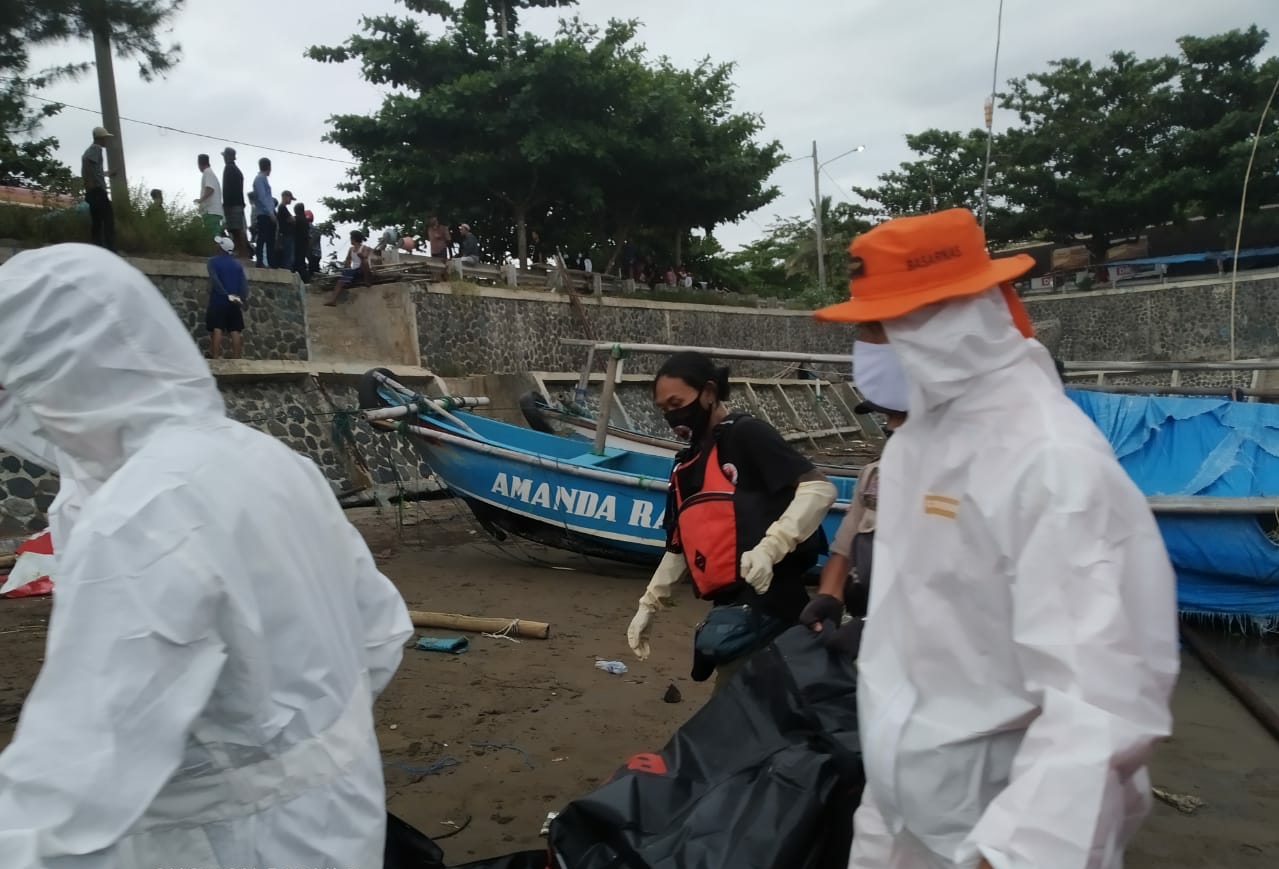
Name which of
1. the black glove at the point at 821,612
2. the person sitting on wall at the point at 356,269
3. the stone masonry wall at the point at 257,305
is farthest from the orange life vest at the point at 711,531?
the person sitting on wall at the point at 356,269

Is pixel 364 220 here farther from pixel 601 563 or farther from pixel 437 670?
pixel 437 670

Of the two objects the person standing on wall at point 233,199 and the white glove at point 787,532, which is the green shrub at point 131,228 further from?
the white glove at point 787,532

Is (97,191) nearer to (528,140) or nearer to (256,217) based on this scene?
(256,217)

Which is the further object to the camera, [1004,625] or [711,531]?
[711,531]

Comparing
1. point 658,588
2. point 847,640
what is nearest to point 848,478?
point 658,588

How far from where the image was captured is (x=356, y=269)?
1579cm

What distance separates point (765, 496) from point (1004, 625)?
1.62 meters

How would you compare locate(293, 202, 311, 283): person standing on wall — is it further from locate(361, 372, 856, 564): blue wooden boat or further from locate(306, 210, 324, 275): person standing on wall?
locate(361, 372, 856, 564): blue wooden boat

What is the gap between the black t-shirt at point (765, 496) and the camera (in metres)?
2.86

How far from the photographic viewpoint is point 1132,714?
1.12 metres

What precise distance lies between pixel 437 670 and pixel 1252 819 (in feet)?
12.9

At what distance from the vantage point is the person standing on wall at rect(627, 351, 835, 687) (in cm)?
276

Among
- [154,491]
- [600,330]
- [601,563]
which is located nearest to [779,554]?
[154,491]

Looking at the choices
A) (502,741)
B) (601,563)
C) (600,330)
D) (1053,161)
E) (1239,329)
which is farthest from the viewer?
(1053,161)
